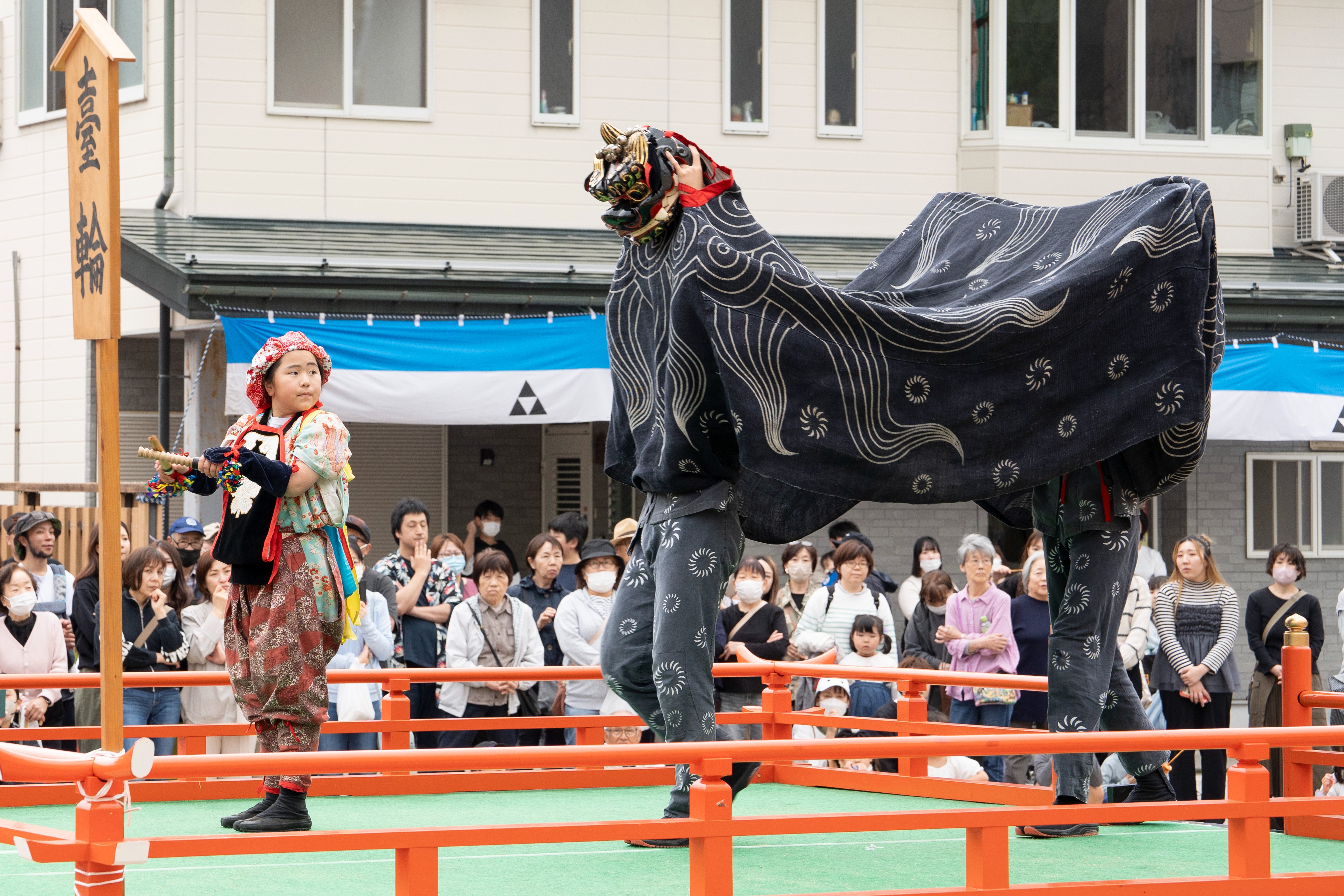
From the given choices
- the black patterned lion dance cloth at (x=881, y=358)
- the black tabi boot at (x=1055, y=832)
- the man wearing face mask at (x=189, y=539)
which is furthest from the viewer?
the man wearing face mask at (x=189, y=539)

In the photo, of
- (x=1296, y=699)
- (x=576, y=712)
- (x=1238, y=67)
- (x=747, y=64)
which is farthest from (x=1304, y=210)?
(x=1296, y=699)

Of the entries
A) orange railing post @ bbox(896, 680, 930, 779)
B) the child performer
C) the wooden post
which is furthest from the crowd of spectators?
the wooden post

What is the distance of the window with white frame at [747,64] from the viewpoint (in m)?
14.6

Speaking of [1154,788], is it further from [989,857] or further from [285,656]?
[285,656]

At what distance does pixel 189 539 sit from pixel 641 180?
22.5 ft

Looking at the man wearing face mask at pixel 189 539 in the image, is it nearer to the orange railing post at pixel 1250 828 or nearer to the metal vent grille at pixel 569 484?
the metal vent grille at pixel 569 484

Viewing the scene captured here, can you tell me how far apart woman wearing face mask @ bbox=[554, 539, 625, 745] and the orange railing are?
4.32m

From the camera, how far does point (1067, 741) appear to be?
4438 mm

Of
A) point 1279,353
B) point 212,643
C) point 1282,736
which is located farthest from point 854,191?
point 1282,736

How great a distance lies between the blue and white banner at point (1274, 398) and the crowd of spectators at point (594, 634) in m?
2.47

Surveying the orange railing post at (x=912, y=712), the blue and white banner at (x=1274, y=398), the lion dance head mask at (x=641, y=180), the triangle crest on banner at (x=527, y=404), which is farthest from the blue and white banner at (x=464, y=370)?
the lion dance head mask at (x=641, y=180)

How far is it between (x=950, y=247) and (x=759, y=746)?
7.97ft

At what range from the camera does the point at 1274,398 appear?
13.4m

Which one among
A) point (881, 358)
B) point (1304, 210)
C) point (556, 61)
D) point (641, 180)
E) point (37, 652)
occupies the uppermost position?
point (556, 61)
